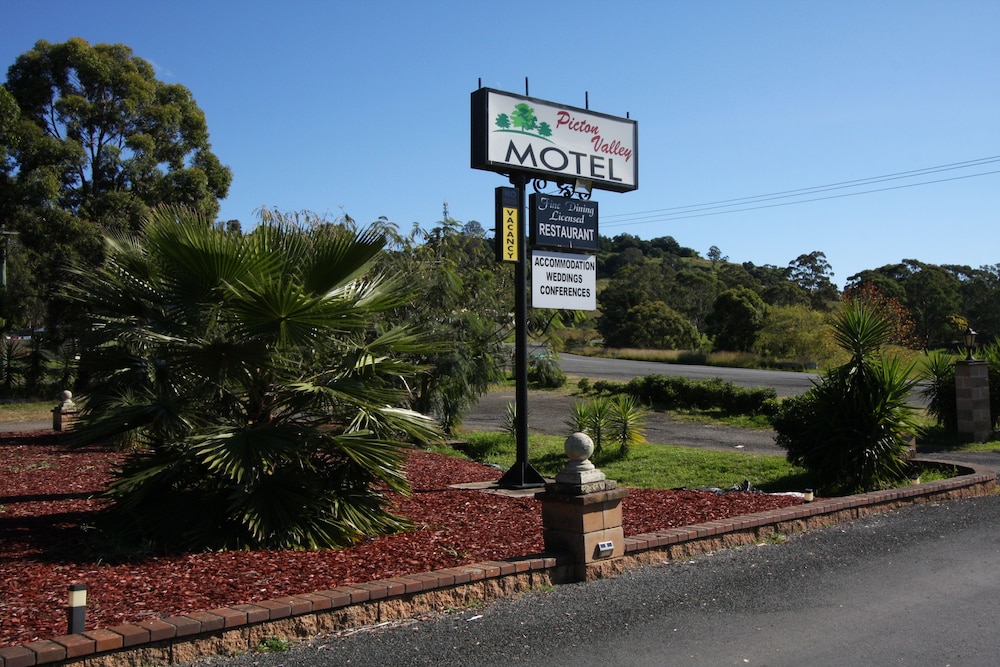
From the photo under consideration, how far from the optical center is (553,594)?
5.64m

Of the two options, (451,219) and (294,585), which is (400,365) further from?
(451,219)

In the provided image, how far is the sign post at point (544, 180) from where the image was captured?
9891 mm

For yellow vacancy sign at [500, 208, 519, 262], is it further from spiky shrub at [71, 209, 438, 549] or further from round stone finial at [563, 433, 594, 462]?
round stone finial at [563, 433, 594, 462]

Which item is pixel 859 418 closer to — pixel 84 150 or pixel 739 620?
pixel 739 620

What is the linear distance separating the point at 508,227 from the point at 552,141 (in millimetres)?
1364

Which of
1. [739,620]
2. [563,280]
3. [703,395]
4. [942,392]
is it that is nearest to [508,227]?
[563,280]

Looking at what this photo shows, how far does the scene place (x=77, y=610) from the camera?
426 centimetres

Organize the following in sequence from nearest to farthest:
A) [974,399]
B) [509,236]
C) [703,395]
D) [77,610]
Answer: [77,610]
[509,236]
[974,399]
[703,395]

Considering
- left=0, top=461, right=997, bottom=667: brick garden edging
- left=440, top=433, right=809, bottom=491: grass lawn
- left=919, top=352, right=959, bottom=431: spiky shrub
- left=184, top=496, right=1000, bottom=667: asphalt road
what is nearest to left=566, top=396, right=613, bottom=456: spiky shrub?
left=440, top=433, right=809, bottom=491: grass lawn

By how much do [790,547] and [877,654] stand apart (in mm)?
2460

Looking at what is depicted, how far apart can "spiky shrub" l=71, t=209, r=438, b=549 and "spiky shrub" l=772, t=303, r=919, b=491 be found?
17.4 ft

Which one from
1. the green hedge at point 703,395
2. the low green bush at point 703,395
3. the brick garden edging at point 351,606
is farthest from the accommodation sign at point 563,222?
the low green bush at point 703,395

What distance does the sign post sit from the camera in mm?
9891

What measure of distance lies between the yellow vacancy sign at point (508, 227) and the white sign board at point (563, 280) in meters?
0.38
